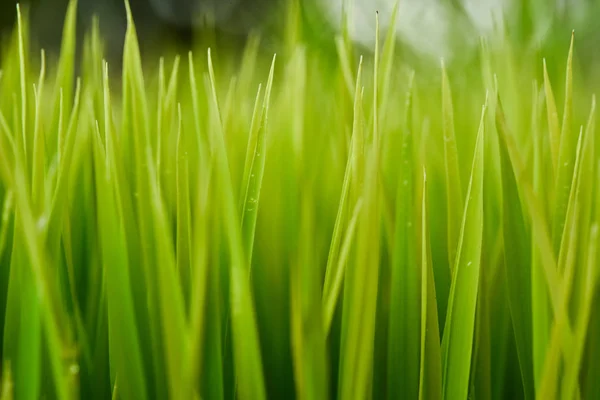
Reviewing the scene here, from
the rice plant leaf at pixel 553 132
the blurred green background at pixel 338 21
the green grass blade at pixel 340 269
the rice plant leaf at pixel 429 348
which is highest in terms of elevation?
the blurred green background at pixel 338 21

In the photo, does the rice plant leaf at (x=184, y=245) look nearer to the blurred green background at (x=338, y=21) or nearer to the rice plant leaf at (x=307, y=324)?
the rice plant leaf at (x=307, y=324)

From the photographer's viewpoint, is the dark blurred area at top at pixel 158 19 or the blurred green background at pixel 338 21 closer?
the blurred green background at pixel 338 21

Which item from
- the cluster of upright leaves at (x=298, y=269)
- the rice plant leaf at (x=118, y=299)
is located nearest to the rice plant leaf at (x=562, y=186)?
the cluster of upright leaves at (x=298, y=269)

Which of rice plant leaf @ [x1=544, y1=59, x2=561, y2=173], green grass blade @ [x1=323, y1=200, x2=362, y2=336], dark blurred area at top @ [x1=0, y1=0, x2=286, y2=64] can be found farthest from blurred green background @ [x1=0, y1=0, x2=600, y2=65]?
green grass blade @ [x1=323, y1=200, x2=362, y2=336]

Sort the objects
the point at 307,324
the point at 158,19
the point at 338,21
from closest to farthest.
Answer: the point at 307,324 < the point at 338,21 < the point at 158,19

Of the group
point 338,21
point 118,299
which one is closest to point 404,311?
point 118,299

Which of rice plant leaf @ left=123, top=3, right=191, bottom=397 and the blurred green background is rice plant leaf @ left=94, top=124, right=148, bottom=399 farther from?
the blurred green background

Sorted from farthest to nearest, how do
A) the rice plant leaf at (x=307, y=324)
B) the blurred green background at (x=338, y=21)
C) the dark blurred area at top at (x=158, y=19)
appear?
the dark blurred area at top at (x=158, y=19) < the blurred green background at (x=338, y=21) < the rice plant leaf at (x=307, y=324)

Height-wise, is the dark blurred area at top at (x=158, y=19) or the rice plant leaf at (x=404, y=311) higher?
the dark blurred area at top at (x=158, y=19)

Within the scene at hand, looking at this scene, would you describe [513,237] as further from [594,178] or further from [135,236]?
[135,236]

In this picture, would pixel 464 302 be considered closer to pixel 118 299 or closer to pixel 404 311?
pixel 404 311
